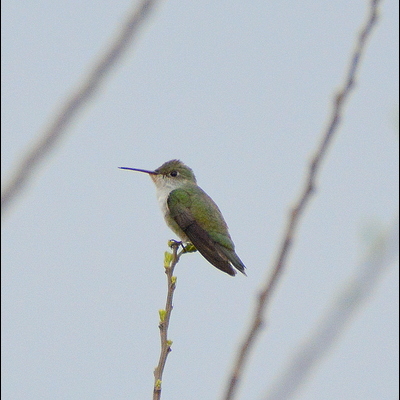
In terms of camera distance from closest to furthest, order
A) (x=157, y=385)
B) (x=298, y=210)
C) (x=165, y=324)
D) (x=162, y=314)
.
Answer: (x=298, y=210), (x=157, y=385), (x=165, y=324), (x=162, y=314)

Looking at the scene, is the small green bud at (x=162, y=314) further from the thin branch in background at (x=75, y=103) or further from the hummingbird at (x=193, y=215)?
the hummingbird at (x=193, y=215)

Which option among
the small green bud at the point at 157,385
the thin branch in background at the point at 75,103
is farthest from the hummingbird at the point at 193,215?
the thin branch in background at the point at 75,103

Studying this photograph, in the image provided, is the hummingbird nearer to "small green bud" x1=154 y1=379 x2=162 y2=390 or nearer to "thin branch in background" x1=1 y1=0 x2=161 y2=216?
"small green bud" x1=154 y1=379 x2=162 y2=390

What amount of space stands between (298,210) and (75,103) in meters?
0.56

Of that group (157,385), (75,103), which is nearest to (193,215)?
(157,385)

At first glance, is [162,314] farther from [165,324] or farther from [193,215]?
[193,215]

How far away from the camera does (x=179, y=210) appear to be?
8117 mm

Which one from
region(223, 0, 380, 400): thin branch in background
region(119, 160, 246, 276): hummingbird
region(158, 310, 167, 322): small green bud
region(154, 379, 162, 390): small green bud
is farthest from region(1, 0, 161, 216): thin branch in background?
region(119, 160, 246, 276): hummingbird

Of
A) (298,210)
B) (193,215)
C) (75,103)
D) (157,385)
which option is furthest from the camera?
(193,215)

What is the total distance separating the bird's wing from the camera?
22.3 feet

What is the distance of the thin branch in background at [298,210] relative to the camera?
1449 millimetres

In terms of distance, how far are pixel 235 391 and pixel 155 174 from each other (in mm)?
7814

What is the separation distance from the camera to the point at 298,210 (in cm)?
148

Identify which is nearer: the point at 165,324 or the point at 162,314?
the point at 165,324
